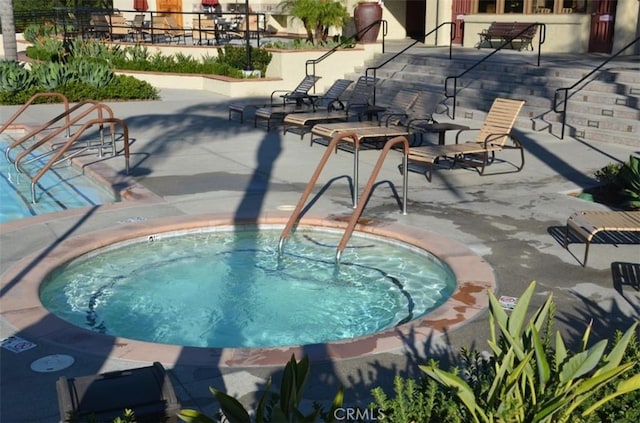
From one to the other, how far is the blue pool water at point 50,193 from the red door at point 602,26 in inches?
→ 617

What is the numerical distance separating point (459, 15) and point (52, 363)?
2342cm

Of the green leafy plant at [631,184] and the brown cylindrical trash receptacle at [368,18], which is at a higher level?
the brown cylindrical trash receptacle at [368,18]

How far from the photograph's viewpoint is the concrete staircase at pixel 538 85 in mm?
15352

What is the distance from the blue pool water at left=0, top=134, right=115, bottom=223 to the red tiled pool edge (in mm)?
2386

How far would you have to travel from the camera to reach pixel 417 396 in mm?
3992

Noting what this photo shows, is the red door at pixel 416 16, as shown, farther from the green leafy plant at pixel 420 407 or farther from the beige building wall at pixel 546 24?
the green leafy plant at pixel 420 407

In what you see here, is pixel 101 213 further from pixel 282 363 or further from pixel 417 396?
pixel 417 396

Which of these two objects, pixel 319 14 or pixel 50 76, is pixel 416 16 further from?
pixel 50 76

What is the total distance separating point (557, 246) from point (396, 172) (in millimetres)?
4056

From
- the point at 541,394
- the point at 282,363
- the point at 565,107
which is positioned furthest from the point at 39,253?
the point at 565,107

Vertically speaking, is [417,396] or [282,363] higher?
[417,396]

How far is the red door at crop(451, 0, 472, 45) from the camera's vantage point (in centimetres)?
2661

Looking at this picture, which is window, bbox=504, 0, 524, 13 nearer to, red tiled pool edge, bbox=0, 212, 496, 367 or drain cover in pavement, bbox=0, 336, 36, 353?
red tiled pool edge, bbox=0, 212, 496, 367

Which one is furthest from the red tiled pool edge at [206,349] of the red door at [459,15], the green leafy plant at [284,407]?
the red door at [459,15]
